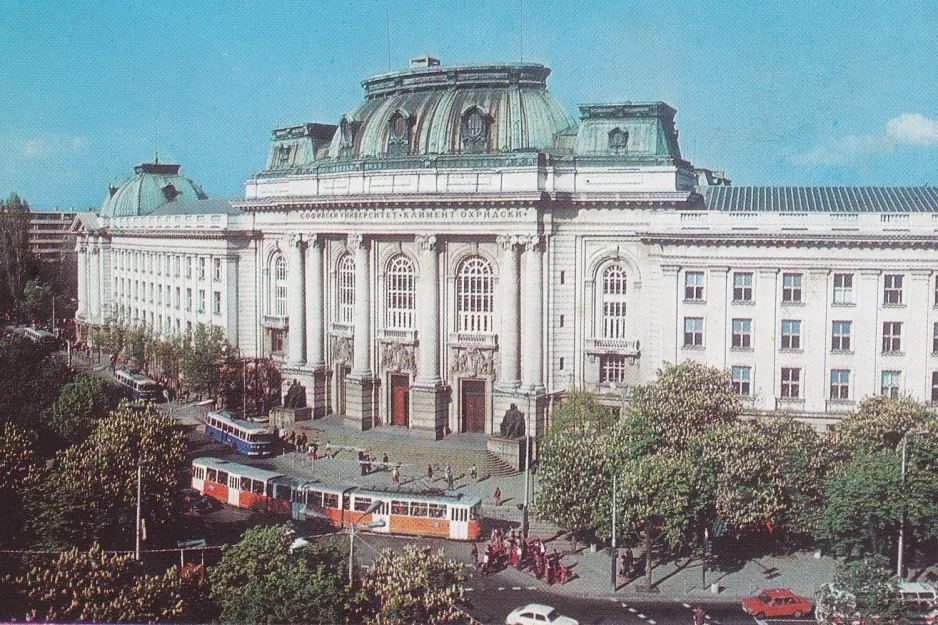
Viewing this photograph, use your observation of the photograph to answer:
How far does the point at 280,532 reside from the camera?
38.6m

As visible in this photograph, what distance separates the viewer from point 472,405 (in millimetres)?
80938

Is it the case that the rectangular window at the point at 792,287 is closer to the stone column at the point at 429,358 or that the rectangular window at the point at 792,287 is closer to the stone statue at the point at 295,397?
the stone column at the point at 429,358

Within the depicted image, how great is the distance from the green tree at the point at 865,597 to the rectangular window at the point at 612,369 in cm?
3687

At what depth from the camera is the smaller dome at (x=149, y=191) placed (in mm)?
130000

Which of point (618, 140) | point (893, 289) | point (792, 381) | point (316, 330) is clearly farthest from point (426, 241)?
point (893, 289)

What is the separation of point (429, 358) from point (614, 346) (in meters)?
14.7

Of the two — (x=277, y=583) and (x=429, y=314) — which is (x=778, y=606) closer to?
(x=277, y=583)

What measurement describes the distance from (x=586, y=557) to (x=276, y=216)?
48.4 m

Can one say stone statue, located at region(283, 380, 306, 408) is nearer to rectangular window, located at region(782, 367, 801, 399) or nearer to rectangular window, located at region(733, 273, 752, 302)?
rectangular window, located at region(733, 273, 752, 302)

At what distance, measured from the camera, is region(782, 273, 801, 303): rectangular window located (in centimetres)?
6969

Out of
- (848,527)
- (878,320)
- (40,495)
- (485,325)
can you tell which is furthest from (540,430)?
(40,495)

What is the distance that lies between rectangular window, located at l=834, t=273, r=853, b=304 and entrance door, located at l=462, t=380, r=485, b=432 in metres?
27.6

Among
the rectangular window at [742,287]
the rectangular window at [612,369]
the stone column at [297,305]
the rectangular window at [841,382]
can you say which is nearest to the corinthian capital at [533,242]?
the rectangular window at [612,369]

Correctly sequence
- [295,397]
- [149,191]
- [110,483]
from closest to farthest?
1. [110,483]
2. [295,397]
3. [149,191]
